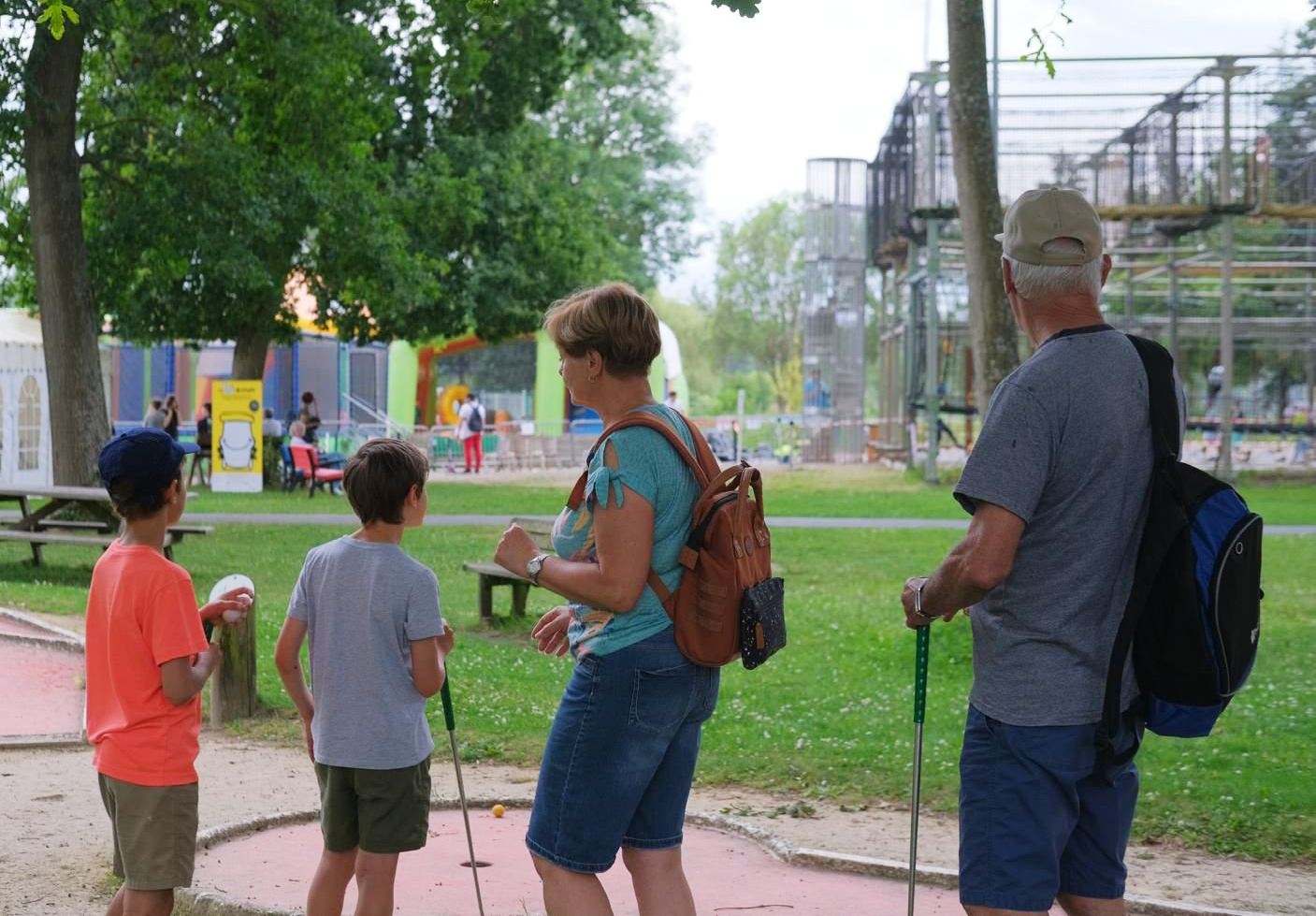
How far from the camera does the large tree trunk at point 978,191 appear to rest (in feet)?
31.9

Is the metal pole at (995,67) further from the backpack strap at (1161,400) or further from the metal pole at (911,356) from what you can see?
the backpack strap at (1161,400)

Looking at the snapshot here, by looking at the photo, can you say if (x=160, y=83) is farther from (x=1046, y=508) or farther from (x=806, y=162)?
(x=1046, y=508)

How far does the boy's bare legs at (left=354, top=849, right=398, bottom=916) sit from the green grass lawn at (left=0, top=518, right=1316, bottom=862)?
3255mm

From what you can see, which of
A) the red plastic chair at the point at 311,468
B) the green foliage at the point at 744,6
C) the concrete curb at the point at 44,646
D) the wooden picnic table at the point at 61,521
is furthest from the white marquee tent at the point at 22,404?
the green foliage at the point at 744,6

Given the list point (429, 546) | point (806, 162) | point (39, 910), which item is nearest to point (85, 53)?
point (429, 546)

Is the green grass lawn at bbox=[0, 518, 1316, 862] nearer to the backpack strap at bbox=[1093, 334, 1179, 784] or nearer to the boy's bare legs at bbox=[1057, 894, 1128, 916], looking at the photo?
the boy's bare legs at bbox=[1057, 894, 1128, 916]

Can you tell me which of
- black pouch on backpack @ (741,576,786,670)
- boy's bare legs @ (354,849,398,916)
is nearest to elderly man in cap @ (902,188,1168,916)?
black pouch on backpack @ (741,576,786,670)

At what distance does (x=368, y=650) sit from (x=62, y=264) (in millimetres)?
15800

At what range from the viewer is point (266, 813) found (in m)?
6.71

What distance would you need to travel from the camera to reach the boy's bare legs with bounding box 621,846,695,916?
373cm

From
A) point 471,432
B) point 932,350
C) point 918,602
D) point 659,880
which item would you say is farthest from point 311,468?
point 918,602

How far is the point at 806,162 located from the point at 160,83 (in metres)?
18.1

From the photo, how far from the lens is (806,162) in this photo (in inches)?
1499

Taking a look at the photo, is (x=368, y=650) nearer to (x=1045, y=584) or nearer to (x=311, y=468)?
(x=1045, y=584)
